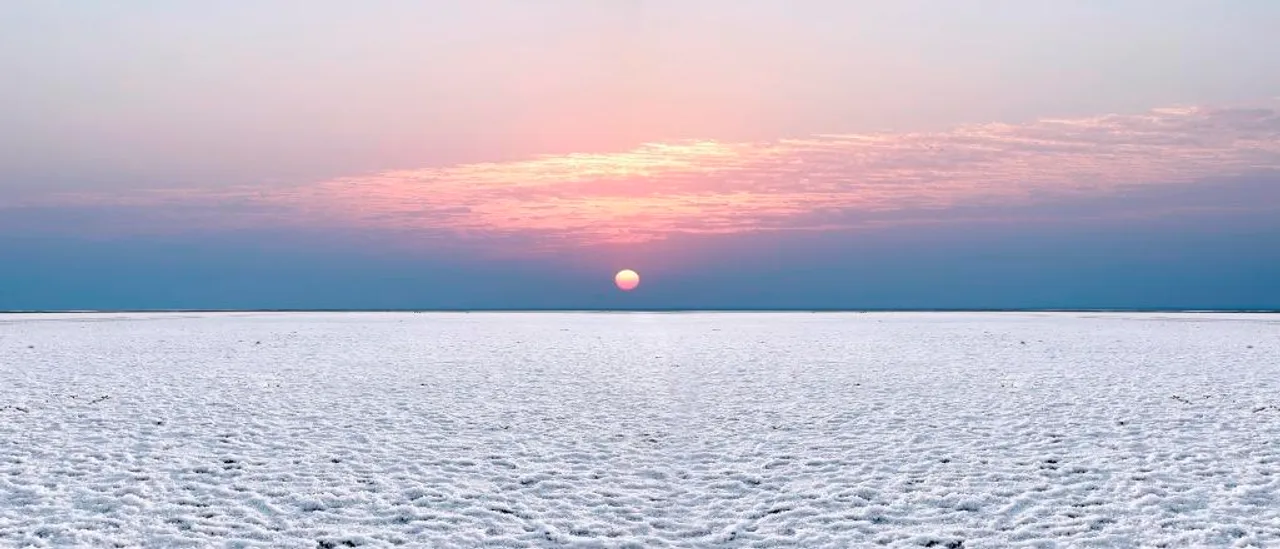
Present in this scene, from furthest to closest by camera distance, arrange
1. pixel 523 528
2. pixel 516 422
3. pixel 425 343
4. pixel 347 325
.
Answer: pixel 347 325
pixel 425 343
pixel 516 422
pixel 523 528

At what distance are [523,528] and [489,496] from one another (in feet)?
4.49

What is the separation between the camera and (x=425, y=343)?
35062mm

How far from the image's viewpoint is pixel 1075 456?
1450cm

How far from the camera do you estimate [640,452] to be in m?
15.3

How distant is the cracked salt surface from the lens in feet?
37.1

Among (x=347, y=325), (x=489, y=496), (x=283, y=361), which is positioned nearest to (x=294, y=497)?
(x=489, y=496)

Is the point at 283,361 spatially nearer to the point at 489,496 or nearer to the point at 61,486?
the point at 61,486

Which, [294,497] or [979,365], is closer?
[294,497]

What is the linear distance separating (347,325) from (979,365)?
32379 millimetres

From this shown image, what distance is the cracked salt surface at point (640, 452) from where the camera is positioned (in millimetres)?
11312

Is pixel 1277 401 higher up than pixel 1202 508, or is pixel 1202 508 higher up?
pixel 1277 401

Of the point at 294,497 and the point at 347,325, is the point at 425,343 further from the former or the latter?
the point at 294,497

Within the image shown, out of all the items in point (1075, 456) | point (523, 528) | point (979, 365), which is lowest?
point (523, 528)

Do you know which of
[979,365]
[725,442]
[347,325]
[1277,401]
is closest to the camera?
[725,442]
